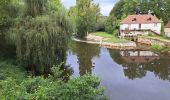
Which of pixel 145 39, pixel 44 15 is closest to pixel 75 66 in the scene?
pixel 44 15

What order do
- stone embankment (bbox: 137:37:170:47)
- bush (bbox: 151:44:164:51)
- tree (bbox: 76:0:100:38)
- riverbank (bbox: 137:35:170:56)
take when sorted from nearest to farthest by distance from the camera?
riverbank (bbox: 137:35:170:56), bush (bbox: 151:44:164:51), stone embankment (bbox: 137:37:170:47), tree (bbox: 76:0:100:38)

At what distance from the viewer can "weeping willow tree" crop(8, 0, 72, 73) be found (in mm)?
23141

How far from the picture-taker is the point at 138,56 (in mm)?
38906

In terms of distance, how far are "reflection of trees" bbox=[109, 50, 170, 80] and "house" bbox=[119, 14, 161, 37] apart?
23.1 meters

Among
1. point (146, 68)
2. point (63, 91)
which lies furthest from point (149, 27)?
point (63, 91)

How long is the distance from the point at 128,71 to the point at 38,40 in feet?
35.5

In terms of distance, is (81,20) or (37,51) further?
(81,20)

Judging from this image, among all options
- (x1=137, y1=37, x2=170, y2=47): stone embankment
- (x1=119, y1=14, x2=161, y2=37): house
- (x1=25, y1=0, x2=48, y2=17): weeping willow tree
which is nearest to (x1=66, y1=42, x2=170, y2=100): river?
(x1=137, y1=37, x2=170, y2=47): stone embankment

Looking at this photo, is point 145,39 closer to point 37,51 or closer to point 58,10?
point 58,10

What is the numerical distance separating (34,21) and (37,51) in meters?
2.54

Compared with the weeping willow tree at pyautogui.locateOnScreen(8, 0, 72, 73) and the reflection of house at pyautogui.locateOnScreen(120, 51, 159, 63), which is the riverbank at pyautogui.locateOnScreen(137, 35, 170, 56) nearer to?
the reflection of house at pyautogui.locateOnScreen(120, 51, 159, 63)

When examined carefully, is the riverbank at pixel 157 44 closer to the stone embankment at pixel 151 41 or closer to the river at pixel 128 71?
the stone embankment at pixel 151 41

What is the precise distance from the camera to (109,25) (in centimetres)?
6975

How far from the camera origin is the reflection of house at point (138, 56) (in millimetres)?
35656
